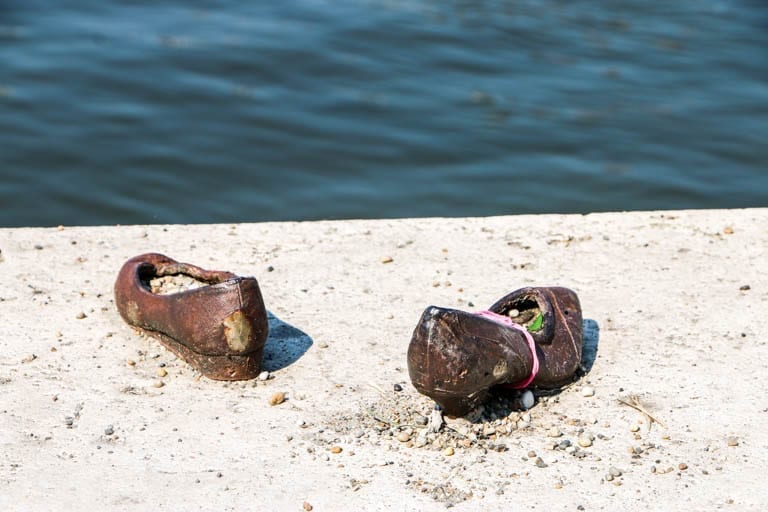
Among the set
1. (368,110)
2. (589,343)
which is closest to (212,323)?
(589,343)

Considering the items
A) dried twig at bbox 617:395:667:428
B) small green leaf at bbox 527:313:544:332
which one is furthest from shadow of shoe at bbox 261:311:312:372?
dried twig at bbox 617:395:667:428

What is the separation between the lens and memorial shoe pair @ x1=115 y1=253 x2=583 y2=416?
3.23 meters

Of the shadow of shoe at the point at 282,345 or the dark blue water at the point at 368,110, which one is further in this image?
the dark blue water at the point at 368,110

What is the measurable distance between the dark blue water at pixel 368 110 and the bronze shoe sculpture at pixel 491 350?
10.0ft

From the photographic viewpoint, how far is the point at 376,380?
3695mm

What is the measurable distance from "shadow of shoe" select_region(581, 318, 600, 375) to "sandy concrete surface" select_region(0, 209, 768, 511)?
0.04 feet

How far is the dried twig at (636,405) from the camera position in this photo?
3462mm

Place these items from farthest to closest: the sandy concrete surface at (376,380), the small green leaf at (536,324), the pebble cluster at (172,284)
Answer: the pebble cluster at (172,284)
the small green leaf at (536,324)
the sandy concrete surface at (376,380)

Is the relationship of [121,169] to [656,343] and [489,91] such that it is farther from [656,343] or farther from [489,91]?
[656,343]

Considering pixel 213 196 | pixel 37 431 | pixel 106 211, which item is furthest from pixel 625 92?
pixel 37 431

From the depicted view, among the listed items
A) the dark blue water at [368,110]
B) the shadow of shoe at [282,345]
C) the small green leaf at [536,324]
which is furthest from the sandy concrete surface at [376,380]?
the dark blue water at [368,110]

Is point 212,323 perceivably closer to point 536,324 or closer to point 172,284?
point 172,284

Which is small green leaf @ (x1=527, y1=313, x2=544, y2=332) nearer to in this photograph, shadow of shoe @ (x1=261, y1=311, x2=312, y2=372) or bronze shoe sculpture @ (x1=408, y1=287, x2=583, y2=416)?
bronze shoe sculpture @ (x1=408, y1=287, x2=583, y2=416)

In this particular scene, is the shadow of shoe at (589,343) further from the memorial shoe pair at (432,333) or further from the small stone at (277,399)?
the small stone at (277,399)
